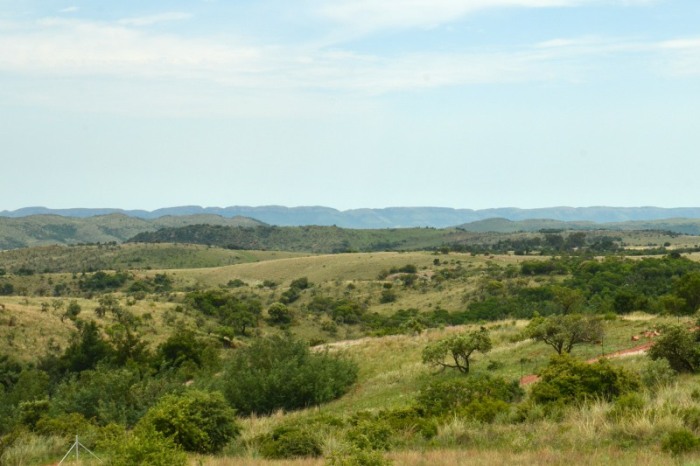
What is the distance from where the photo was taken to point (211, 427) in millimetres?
14164

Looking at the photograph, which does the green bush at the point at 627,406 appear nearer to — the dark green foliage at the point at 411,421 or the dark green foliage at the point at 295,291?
the dark green foliage at the point at 411,421

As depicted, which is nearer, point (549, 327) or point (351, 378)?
point (549, 327)

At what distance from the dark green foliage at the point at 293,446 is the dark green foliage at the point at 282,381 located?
998 cm

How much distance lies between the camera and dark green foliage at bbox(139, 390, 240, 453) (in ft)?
44.6

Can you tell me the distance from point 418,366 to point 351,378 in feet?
8.49

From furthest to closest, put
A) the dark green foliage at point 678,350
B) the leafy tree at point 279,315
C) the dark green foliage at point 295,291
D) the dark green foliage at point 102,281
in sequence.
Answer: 1. the dark green foliage at point 102,281
2. the dark green foliage at point 295,291
3. the leafy tree at point 279,315
4. the dark green foliage at point 678,350

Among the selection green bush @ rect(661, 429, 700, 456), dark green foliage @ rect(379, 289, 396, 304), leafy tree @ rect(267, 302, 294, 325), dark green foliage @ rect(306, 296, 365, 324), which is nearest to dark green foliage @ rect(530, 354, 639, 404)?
green bush @ rect(661, 429, 700, 456)

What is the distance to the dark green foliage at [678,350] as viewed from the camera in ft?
53.4

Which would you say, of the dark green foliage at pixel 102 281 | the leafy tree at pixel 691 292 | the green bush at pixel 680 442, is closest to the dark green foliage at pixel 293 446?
the green bush at pixel 680 442

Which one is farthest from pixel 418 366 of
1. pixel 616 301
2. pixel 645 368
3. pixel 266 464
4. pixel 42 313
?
pixel 42 313

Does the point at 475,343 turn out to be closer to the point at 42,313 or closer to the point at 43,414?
the point at 43,414

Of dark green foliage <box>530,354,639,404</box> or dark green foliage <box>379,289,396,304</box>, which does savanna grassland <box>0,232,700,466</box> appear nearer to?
dark green foliage <box>530,354,639,404</box>

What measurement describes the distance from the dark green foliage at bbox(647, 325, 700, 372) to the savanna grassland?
1.4 inches

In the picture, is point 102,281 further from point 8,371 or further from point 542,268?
point 542,268
